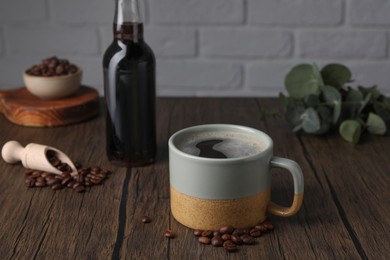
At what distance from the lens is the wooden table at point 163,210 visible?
81cm

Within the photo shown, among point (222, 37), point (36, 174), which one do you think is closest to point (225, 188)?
point (36, 174)

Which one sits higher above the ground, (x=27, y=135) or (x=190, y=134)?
(x=190, y=134)

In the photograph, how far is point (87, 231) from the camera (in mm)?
866

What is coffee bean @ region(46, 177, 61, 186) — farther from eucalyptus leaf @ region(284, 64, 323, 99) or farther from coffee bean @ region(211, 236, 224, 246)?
eucalyptus leaf @ region(284, 64, 323, 99)

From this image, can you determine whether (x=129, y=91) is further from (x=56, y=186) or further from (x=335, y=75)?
(x=335, y=75)

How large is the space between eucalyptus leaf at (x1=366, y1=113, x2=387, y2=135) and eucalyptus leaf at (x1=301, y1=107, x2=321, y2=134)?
0.11m

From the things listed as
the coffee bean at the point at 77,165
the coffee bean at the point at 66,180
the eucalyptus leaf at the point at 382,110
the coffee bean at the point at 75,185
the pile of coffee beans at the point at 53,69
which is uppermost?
the pile of coffee beans at the point at 53,69

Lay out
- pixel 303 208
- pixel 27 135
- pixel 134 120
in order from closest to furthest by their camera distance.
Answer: pixel 303 208, pixel 134 120, pixel 27 135

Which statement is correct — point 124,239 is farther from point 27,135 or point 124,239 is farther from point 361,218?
point 27,135

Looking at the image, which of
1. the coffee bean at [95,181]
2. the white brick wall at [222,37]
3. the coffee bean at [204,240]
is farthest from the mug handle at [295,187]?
the white brick wall at [222,37]

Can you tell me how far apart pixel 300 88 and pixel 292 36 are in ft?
2.64

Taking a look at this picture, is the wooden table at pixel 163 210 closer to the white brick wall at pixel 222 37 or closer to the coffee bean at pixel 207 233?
the coffee bean at pixel 207 233

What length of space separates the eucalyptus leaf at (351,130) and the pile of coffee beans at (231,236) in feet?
1.29

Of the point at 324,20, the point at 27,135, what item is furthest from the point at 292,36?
the point at 27,135
